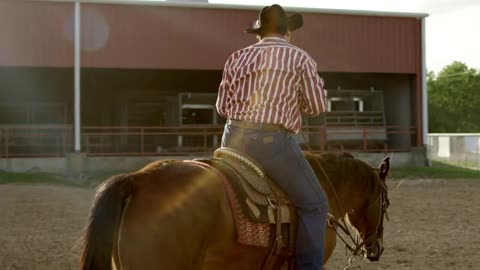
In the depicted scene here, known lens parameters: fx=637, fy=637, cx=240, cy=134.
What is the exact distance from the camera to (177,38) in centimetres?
2130

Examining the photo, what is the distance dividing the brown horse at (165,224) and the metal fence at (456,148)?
2719 cm

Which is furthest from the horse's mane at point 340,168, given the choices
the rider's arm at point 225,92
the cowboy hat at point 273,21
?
the cowboy hat at point 273,21

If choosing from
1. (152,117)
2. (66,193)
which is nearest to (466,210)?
(66,193)

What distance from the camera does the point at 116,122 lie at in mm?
26234

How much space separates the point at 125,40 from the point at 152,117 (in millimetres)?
5608

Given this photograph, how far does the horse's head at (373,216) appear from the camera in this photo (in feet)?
15.0

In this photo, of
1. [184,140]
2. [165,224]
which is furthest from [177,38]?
[165,224]

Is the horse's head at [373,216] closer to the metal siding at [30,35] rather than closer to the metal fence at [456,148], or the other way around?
the metal siding at [30,35]

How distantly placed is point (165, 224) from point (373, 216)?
1.99m

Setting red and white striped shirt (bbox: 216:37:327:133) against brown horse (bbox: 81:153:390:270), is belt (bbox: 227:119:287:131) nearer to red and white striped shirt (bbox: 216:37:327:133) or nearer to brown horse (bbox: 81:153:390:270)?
red and white striped shirt (bbox: 216:37:327:133)

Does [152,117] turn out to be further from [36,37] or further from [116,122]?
[36,37]

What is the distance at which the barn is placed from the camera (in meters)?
20.2

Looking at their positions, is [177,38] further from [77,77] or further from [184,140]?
[184,140]

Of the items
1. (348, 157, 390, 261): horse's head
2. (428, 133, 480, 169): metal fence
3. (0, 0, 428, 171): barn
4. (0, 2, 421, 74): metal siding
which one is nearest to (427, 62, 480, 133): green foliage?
(428, 133, 480, 169): metal fence
